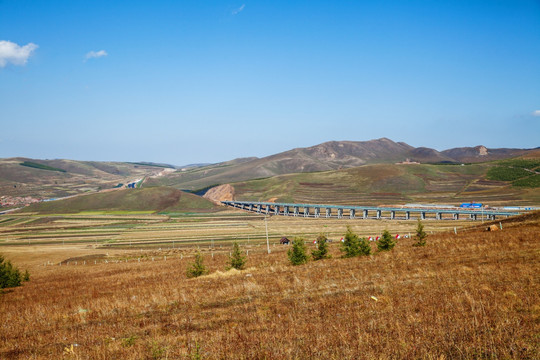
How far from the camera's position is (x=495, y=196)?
19400 centimetres

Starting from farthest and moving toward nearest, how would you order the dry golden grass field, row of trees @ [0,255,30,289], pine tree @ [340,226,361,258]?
row of trees @ [0,255,30,289] < pine tree @ [340,226,361,258] < the dry golden grass field

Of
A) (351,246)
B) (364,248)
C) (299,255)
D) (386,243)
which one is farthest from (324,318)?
(386,243)

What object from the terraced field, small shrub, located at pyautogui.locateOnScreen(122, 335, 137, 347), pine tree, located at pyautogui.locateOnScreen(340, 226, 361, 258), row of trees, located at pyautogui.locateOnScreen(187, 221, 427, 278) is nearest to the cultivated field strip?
the terraced field

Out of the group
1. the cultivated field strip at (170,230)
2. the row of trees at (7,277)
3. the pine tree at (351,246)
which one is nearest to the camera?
the pine tree at (351,246)

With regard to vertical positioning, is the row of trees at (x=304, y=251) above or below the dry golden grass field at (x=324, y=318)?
below

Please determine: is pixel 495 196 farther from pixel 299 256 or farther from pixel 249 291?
pixel 249 291

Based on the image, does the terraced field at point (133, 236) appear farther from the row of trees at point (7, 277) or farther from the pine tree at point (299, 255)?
the row of trees at point (7, 277)

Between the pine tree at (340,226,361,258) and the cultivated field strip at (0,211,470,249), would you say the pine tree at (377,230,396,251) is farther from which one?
the cultivated field strip at (0,211,470,249)

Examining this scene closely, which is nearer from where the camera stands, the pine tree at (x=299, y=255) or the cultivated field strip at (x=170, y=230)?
the pine tree at (x=299, y=255)

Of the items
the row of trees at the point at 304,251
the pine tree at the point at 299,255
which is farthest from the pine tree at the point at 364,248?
the pine tree at the point at 299,255

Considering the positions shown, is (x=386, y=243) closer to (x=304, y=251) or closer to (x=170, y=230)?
(x=304, y=251)

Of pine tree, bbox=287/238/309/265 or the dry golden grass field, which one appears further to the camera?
pine tree, bbox=287/238/309/265

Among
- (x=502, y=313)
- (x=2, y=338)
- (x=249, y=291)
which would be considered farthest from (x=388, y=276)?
(x=2, y=338)

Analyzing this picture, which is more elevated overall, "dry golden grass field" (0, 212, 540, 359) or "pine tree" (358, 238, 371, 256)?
"dry golden grass field" (0, 212, 540, 359)
